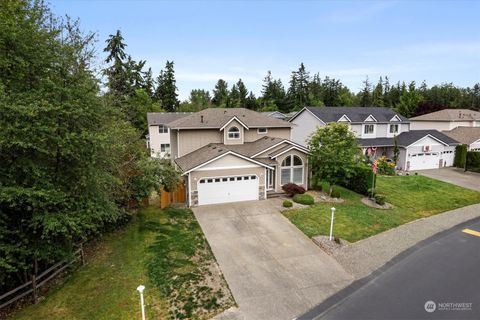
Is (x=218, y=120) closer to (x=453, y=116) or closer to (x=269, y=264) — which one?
(x=269, y=264)

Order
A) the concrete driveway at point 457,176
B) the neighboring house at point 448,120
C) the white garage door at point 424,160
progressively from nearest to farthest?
the concrete driveway at point 457,176 < the white garage door at point 424,160 < the neighboring house at point 448,120

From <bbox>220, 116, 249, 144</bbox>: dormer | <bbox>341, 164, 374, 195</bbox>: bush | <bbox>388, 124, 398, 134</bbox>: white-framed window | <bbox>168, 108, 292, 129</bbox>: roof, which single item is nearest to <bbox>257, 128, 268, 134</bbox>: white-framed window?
<bbox>168, 108, 292, 129</bbox>: roof

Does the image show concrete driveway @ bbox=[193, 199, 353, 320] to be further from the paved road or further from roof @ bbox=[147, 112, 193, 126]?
roof @ bbox=[147, 112, 193, 126]

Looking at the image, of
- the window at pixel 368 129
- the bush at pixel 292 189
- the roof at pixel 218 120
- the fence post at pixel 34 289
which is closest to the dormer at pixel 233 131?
the roof at pixel 218 120

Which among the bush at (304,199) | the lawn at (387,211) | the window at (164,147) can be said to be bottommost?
the lawn at (387,211)

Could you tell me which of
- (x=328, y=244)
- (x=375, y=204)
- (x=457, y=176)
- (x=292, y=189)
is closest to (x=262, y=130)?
(x=292, y=189)

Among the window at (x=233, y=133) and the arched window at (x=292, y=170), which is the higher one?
the window at (x=233, y=133)

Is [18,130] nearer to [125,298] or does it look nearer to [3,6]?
[3,6]

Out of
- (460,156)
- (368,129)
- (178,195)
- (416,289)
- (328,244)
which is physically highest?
(368,129)

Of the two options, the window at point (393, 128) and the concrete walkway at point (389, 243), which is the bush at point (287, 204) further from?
the window at point (393, 128)
